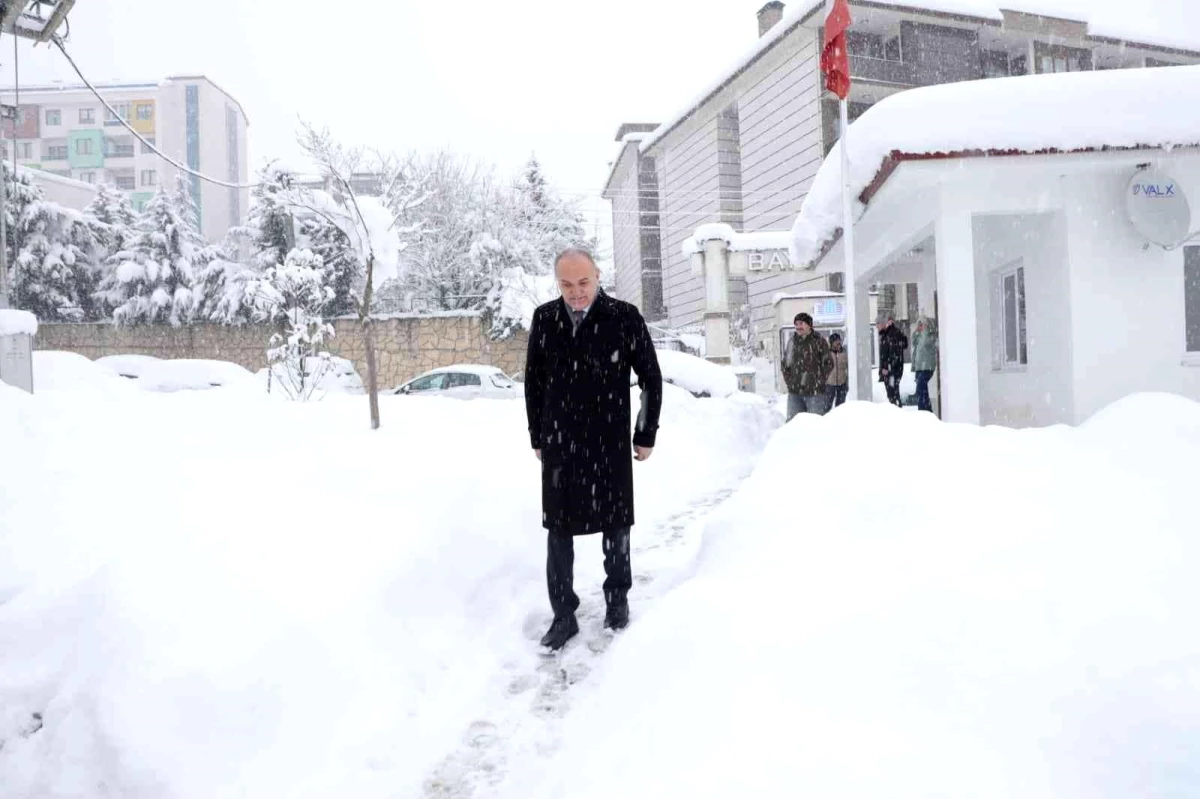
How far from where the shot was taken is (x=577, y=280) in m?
3.62

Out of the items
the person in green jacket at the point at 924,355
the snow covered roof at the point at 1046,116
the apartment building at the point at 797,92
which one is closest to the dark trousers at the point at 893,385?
the person in green jacket at the point at 924,355

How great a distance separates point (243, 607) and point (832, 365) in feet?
26.8

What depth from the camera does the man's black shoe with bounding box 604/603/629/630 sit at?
3818 mm

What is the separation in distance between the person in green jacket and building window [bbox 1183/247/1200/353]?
4.25m

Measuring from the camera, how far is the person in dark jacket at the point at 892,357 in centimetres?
1256

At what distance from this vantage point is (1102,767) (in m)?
1.85

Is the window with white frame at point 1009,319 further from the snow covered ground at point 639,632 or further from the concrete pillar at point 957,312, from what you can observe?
the snow covered ground at point 639,632

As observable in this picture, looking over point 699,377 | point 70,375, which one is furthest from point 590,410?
point 70,375

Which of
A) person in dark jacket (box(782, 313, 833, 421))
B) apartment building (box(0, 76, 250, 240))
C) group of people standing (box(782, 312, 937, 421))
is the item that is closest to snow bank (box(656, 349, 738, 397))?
group of people standing (box(782, 312, 937, 421))

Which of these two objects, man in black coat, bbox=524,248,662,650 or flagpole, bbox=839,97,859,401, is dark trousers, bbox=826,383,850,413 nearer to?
flagpole, bbox=839,97,859,401

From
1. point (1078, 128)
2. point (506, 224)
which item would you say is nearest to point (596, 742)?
point (1078, 128)

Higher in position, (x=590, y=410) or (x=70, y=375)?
(x=70, y=375)

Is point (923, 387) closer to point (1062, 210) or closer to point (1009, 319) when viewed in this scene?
point (1009, 319)

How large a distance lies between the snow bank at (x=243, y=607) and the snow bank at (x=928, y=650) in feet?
2.78
